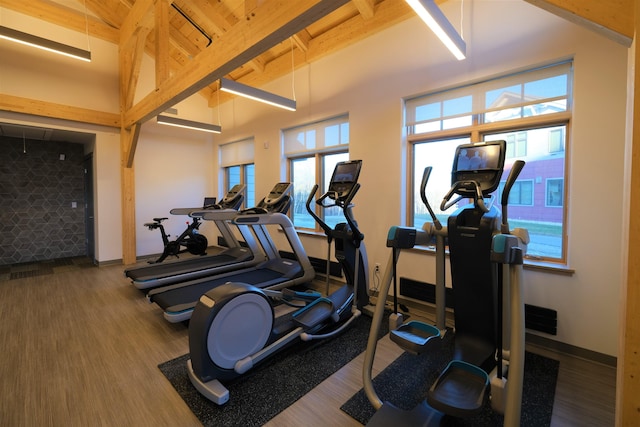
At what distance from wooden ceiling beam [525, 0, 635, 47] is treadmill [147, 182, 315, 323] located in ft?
10.2

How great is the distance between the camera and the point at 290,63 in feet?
16.5

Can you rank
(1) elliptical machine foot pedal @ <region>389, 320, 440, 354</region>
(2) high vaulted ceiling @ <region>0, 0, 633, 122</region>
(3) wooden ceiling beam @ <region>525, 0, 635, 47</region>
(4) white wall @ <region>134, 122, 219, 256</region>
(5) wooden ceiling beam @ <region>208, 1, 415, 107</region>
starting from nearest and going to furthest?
1. (3) wooden ceiling beam @ <region>525, 0, 635, 47</region>
2. (1) elliptical machine foot pedal @ <region>389, 320, 440, 354</region>
3. (2) high vaulted ceiling @ <region>0, 0, 633, 122</region>
4. (5) wooden ceiling beam @ <region>208, 1, 415, 107</region>
5. (4) white wall @ <region>134, 122, 219, 256</region>

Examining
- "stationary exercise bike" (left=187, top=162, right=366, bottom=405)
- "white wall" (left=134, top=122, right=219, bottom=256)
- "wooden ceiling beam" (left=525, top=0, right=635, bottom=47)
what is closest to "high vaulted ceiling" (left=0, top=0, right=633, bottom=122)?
"white wall" (left=134, top=122, right=219, bottom=256)

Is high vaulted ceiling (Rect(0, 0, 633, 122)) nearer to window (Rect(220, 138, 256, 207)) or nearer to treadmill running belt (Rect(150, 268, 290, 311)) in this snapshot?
window (Rect(220, 138, 256, 207))

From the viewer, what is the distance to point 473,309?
2.10 meters

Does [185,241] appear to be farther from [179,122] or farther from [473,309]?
[473,309]

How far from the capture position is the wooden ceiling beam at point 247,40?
2084 mm

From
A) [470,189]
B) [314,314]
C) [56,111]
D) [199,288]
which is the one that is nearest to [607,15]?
[470,189]

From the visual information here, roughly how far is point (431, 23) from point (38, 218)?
790cm

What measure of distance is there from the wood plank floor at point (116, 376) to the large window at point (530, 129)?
1.22m

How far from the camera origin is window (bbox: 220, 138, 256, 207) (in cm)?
630

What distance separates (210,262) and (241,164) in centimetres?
265

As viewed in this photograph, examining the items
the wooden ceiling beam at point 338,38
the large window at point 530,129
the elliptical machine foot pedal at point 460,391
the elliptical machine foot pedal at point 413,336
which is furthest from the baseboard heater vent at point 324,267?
the wooden ceiling beam at point 338,38

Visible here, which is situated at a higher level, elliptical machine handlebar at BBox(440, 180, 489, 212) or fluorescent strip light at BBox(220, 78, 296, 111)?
fluorescent strip light at BBox(220, 78, 296, 111)
